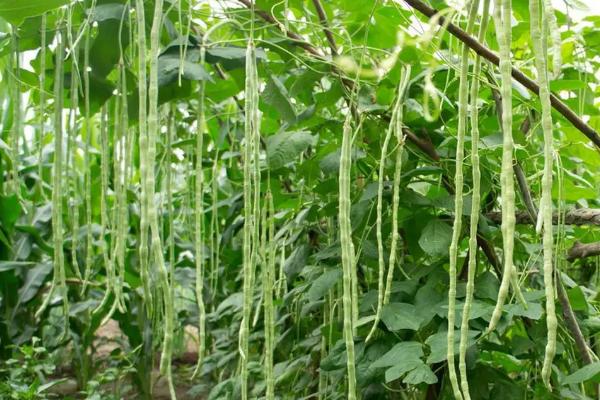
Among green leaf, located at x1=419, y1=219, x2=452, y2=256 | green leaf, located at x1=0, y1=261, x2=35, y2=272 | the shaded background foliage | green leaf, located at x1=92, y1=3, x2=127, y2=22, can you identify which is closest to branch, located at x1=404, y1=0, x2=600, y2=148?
the shaded background foliage

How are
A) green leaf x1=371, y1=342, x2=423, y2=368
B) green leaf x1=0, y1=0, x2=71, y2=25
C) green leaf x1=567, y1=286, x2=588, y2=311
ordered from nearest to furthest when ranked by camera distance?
green leaf x1=0, y1=0, x2=71, y2=25, green leaf x1=371, y1=342, x2=423, y2=368, green leaf x1=567, y1=286, x2=588, y2=311

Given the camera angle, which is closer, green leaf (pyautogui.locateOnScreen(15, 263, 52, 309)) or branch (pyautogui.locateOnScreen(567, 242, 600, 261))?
branch (pyautogui.locateOnScreen(567, 242, 600, 261))

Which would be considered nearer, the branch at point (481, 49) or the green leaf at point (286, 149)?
the branch at point (481, 49)

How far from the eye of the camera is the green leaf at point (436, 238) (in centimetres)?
114

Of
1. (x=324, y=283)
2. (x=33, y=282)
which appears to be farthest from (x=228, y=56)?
(x=33, y=282)

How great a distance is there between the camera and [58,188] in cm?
92

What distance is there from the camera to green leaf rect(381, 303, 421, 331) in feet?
3.57

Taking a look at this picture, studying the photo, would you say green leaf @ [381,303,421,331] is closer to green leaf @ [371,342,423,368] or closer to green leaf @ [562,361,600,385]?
green leaf @ [371,342,423,368]

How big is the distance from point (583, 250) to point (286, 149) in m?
0.58

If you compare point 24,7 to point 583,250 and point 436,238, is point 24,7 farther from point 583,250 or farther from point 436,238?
point 583,250

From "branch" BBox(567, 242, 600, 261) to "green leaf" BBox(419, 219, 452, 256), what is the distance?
0.27 metres

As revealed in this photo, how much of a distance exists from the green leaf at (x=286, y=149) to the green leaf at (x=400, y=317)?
Answer: 1.12 feet

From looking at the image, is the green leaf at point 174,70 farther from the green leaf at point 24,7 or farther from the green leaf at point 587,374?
the green leaf at point 587,374

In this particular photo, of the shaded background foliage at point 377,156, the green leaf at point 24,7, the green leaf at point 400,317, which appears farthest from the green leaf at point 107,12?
the green leaf at point 400,317
